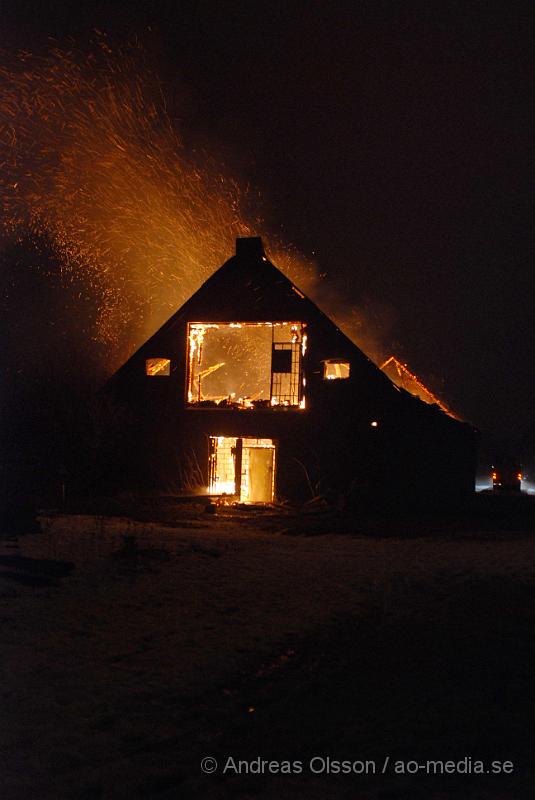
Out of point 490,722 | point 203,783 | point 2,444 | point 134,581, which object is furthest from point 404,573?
point 2,444

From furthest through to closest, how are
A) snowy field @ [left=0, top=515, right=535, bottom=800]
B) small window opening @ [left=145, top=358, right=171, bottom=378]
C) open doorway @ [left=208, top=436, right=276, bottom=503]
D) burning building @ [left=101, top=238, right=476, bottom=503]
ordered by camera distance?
small window opening @ [left=145, top=358, right=171, bottom=378], open doorway @ [left=208, top=436, right=276, bottom=503], burning building @ [left=101, top=238, right=476, bottom=503], snowy field @ [left=0, top=515, right=535, bottom=800]

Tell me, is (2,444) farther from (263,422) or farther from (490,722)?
(490,722)

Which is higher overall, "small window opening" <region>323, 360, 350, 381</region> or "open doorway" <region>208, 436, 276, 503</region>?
"small window opening" <region>323, 360, 350, 381</region>

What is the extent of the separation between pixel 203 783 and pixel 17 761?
1.14 m

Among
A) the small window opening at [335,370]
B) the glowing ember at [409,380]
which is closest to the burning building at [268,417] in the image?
the small window opening at [335,370]

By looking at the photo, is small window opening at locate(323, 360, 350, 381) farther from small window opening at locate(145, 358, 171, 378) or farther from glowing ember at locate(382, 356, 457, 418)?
glowing ember at locate(382, 356, 457, 418)

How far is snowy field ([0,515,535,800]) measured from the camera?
4.38 m

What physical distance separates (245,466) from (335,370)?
4760 mm

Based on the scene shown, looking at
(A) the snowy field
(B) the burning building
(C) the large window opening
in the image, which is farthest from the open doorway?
(A) the snowy field

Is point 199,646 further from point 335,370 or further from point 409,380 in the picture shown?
point 409,380

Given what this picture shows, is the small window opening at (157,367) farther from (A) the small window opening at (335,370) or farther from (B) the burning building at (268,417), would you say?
(A) the small window opening at (335,370)

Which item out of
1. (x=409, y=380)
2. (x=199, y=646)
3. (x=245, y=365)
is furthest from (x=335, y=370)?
(x=199, y=646)

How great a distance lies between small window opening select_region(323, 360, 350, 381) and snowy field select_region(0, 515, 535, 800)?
436 inches

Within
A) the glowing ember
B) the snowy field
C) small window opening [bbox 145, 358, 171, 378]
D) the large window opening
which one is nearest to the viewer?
the snowy field
